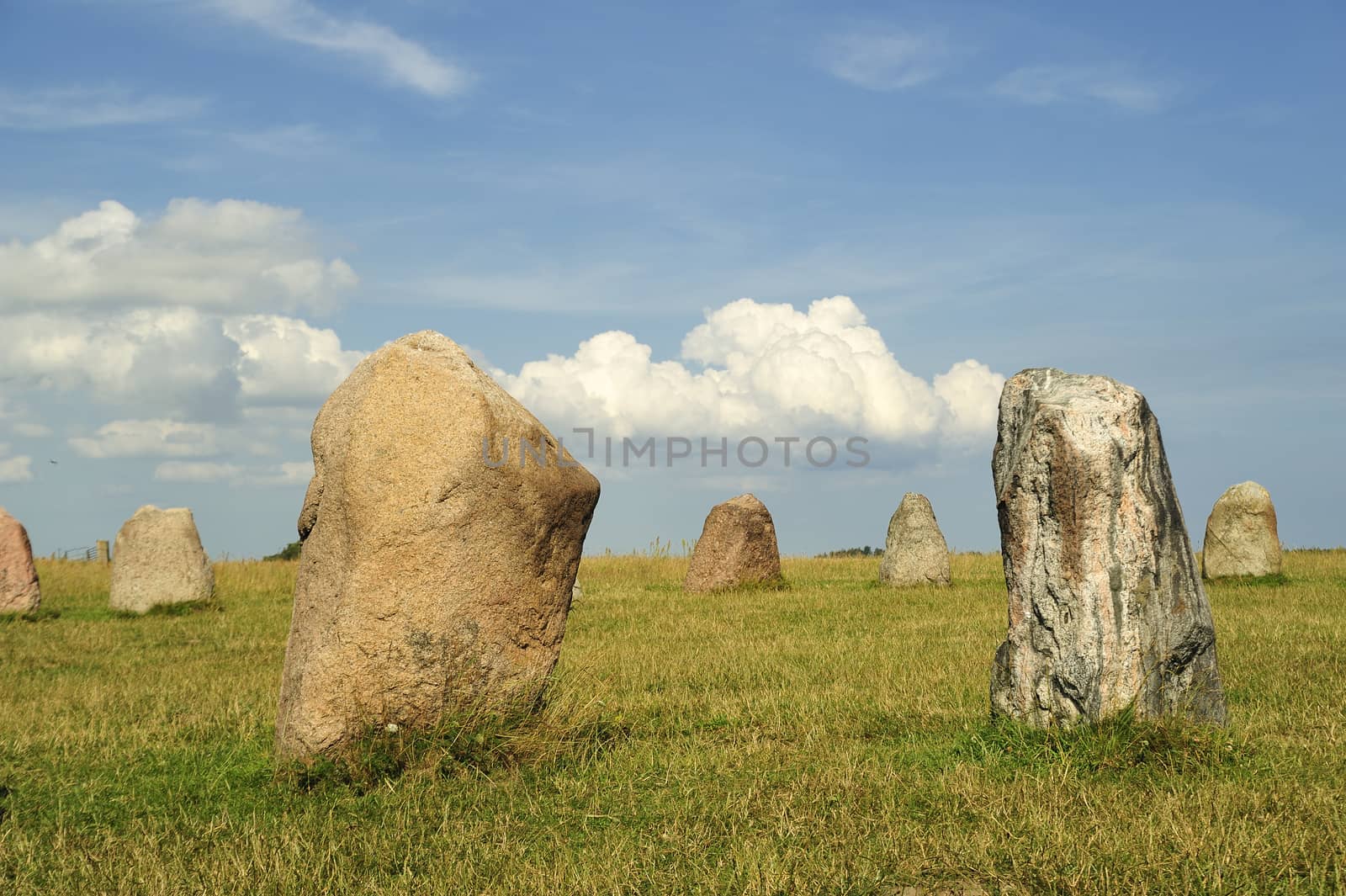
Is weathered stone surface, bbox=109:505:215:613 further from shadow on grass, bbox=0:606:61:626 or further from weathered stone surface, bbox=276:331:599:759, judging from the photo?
weathered stone surface, bbox=276:331:599:759

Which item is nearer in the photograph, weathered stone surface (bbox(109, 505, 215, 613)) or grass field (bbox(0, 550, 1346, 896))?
grass field (bbox(0, 550, 1346, 896))

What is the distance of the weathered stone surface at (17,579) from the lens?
704 inches

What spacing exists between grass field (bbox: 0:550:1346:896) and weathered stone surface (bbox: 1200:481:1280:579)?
31.0 ft

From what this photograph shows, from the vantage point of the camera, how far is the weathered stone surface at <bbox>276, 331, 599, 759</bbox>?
6512 millimetres

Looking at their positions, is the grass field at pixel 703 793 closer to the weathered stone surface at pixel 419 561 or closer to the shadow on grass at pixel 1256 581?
the weathered stone surface at pixel 419 561

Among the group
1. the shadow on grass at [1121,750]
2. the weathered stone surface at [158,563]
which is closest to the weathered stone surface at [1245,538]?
the shadow on grass at [1121,750]

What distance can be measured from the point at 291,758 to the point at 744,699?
369cm

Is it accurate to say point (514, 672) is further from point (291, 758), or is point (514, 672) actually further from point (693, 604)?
point (693, 604)

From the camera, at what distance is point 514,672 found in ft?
22.7

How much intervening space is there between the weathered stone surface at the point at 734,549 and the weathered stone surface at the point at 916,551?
2190mm

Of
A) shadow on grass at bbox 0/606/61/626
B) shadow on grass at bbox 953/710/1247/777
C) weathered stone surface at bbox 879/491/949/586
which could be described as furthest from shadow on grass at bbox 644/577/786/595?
shadow on grass at bbox 953/710/1247/777

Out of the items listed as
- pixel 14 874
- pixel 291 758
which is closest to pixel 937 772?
pixel 291 758

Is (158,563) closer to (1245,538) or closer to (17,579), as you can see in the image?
(17,579)

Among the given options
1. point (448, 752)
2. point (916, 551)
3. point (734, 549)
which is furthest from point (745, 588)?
point (448, 752)
